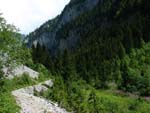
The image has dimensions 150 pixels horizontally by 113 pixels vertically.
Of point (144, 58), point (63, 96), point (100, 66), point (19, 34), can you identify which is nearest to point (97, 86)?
point (100, 66)

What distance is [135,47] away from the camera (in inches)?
6417

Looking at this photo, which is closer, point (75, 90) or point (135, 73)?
point (75, 90)

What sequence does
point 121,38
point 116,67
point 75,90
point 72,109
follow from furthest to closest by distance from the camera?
point 121,38, point 116,67, point 75,90, point 72,109

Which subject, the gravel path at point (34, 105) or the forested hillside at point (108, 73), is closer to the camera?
the gravel path at point (34, 105)

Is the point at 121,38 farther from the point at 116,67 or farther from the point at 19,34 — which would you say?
the point at 19,34

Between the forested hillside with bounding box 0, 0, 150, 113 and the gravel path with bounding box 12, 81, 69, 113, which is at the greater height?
the forested hillside with bounding box 0, 0, 150, 113

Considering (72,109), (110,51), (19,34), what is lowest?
(72,109)

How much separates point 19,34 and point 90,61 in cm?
10791

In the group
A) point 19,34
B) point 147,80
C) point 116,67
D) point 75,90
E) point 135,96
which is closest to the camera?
point 19,34

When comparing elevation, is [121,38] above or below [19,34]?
above

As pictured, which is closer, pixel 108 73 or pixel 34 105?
pixel 34 105

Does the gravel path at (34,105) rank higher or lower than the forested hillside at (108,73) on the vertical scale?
lower

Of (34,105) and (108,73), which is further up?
(108,73)

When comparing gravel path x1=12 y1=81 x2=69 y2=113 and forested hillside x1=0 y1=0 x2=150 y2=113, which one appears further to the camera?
forested hillside x1=0 y1=0 x2=150 y2=113
